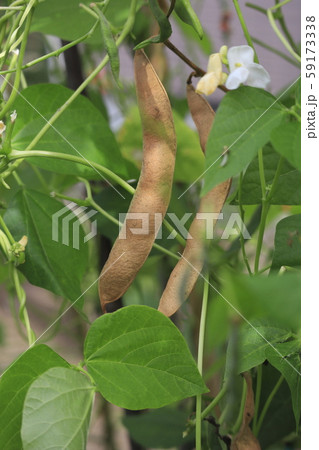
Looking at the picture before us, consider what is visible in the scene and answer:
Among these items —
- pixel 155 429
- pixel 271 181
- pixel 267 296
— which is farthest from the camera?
pixel 155 429

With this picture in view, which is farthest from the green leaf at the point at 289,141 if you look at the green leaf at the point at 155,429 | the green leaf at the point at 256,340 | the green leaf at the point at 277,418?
the green leaf at the point at 155,429

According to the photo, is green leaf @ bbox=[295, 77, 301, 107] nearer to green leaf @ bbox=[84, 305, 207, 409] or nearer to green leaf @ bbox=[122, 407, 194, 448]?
green leaf @ bbox=[84, 305, 207, 409]

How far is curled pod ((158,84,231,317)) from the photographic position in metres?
0.35

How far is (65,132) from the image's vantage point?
415 millimetres

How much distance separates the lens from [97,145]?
16.4 inches

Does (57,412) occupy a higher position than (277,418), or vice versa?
(57,412)

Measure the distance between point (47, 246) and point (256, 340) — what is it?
0.52 ft

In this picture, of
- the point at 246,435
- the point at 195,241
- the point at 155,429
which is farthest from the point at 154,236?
the point at 155,429

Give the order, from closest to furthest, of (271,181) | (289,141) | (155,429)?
1. (289,141)
2. (271,181)
3. (155,429)

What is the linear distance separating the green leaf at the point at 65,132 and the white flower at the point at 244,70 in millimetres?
127

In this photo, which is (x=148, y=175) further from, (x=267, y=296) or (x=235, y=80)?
(x=267, y=296)

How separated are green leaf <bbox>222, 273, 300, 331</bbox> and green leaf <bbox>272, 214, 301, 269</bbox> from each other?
14cm

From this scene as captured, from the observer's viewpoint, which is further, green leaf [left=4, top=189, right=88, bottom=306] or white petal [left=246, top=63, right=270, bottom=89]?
green leaf [left=4, top=189, right=88, bottom=306]

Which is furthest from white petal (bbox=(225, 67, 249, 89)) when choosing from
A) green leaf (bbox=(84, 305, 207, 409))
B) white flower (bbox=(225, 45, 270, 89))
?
green leaf (bbox=(84, 305, 207, 409))
